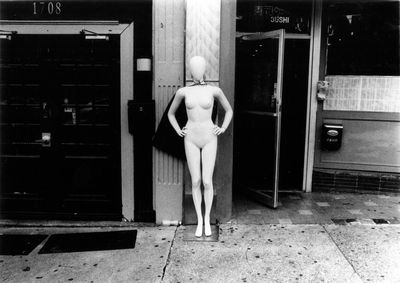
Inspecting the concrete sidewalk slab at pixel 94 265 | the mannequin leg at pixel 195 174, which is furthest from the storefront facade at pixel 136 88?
the concrete sidewalk slab at pixel 94 265

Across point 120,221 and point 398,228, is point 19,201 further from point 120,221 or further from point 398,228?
point 398,228

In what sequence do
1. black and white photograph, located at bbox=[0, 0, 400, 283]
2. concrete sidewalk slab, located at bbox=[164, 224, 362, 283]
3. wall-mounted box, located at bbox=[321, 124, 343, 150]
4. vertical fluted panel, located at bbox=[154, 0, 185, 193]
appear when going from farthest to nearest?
wall-mounted box, located at bbox=[321, 124, 343, 150]
vertical fluted panel, located at bbox=[154, 0, 185, 193]
black and white photograph, located at bbox=[0, 0, 400, 283]
concrete sidewalk slab, located at bbox=[164, 224, 362, 283]

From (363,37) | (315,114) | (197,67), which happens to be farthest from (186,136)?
(363,37)

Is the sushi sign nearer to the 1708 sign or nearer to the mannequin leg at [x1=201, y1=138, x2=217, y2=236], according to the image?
the mannequin leg at [x1=201, y1=138, x2=217, y2=236]

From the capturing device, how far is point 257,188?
6.54 m

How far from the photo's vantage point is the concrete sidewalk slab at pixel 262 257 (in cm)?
415

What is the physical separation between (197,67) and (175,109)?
0.56 metres

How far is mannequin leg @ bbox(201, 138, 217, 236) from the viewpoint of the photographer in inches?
199

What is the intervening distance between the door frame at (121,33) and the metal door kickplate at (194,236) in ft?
3.40

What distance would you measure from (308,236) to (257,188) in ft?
5.02

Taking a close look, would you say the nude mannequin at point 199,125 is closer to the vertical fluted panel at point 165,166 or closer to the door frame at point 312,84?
the vertical fluted panel at point 165,166

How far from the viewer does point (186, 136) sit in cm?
504

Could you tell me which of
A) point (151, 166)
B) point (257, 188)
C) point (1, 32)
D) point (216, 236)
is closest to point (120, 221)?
point (151, 166)

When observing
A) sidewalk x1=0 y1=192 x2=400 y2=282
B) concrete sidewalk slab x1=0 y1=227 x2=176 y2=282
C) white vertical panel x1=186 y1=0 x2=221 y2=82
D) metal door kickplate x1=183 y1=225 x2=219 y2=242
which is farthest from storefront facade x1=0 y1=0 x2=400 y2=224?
concrete sidewalk slab x1=0 y1=227 x2=176 y2=282
